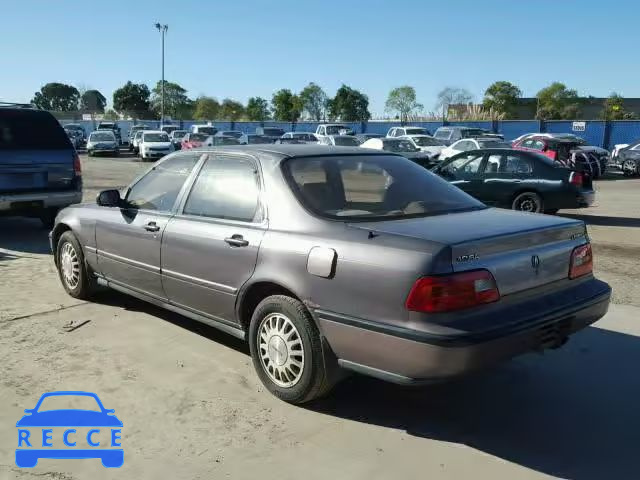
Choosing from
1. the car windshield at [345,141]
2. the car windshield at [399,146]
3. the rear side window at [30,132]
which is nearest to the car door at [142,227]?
the rear side window at [30,132]

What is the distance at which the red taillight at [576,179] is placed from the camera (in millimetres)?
11719

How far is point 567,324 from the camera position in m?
3.62

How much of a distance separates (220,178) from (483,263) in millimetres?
2146

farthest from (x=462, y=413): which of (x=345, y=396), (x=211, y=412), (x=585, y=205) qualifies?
(x=585, y=205)

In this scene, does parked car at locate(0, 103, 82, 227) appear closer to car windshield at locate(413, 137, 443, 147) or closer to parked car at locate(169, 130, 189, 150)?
car windshield at locate(413, 137, 443, 147)

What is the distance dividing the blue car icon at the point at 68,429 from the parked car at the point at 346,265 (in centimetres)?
97

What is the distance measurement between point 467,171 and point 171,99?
102058mm

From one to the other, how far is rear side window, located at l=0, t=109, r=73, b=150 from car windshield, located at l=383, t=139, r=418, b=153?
1347cm

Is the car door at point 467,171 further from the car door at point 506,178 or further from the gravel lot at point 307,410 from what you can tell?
the gravel lot at point 307,410

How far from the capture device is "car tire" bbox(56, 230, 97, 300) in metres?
5.93

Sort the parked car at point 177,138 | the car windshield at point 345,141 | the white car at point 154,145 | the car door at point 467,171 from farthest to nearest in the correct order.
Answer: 1. the parked car at point 177,138
2. the white car at point 154,145
3. the car windshield at point 345,141
4. the car door at point 467,171

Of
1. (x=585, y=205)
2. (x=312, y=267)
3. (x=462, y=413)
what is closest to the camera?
(x=312, y=267)

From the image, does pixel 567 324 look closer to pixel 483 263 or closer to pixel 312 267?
pixel 483 263

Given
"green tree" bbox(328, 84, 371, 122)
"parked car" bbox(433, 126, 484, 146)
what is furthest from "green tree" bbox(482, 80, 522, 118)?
"parked car" bbox(433, 126, 484, 146)
